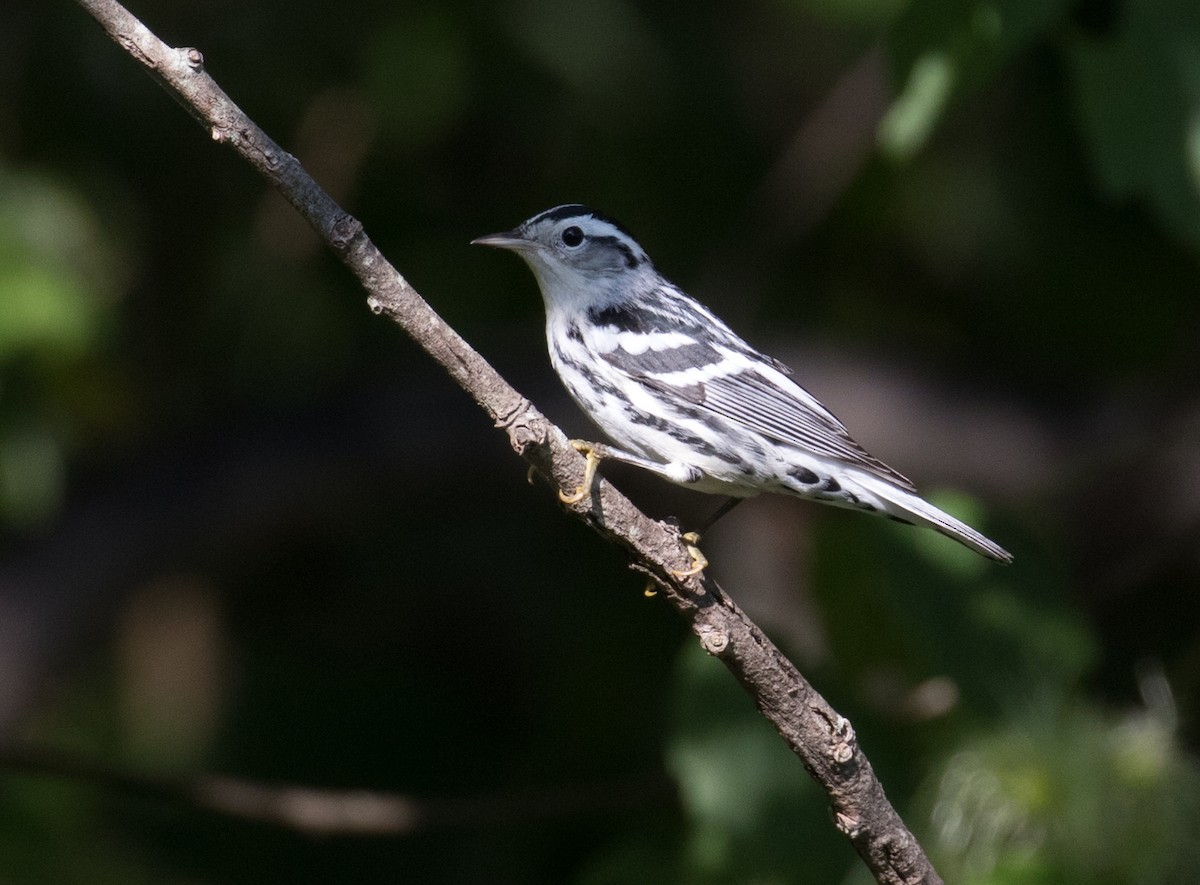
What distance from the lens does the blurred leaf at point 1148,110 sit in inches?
117

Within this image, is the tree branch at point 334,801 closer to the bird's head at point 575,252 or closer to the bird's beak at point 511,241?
the bird's head at point 575,252

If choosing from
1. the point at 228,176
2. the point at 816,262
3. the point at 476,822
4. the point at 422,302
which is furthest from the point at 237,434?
the point at 422,302

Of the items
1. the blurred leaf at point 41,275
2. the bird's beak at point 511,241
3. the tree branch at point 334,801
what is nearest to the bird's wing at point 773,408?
the bird's beak at point 511,241

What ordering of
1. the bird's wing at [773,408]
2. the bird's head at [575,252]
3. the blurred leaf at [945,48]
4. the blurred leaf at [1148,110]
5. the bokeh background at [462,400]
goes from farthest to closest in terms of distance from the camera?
the bokeh background at [462,400], the bird's head at [575,252], the bird's wing at [773,408], the blurred leaf at [1148,110], the blurred leaf at [945,48]

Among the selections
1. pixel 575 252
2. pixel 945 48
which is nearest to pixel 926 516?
pixel 945 48

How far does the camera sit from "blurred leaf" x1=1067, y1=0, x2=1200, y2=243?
2.97m

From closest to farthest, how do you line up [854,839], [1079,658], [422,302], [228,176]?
[422,302] < [854,839] < [1079,658] < [228,176]

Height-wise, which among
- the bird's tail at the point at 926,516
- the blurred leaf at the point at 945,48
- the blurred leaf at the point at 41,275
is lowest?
the blurred leaf at the point at 41,275

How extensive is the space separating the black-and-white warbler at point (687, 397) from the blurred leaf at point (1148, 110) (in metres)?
0.81

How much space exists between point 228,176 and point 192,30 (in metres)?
0.62

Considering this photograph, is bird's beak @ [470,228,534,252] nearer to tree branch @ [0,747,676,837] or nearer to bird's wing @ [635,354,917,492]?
bird's wing @ [635,354,917,492]

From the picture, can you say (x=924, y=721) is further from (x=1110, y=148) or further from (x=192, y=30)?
(x=192, y=30)

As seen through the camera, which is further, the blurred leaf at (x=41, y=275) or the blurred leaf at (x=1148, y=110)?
the blurred leaf at (x=41, y=275)

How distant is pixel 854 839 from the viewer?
2.38 metres
